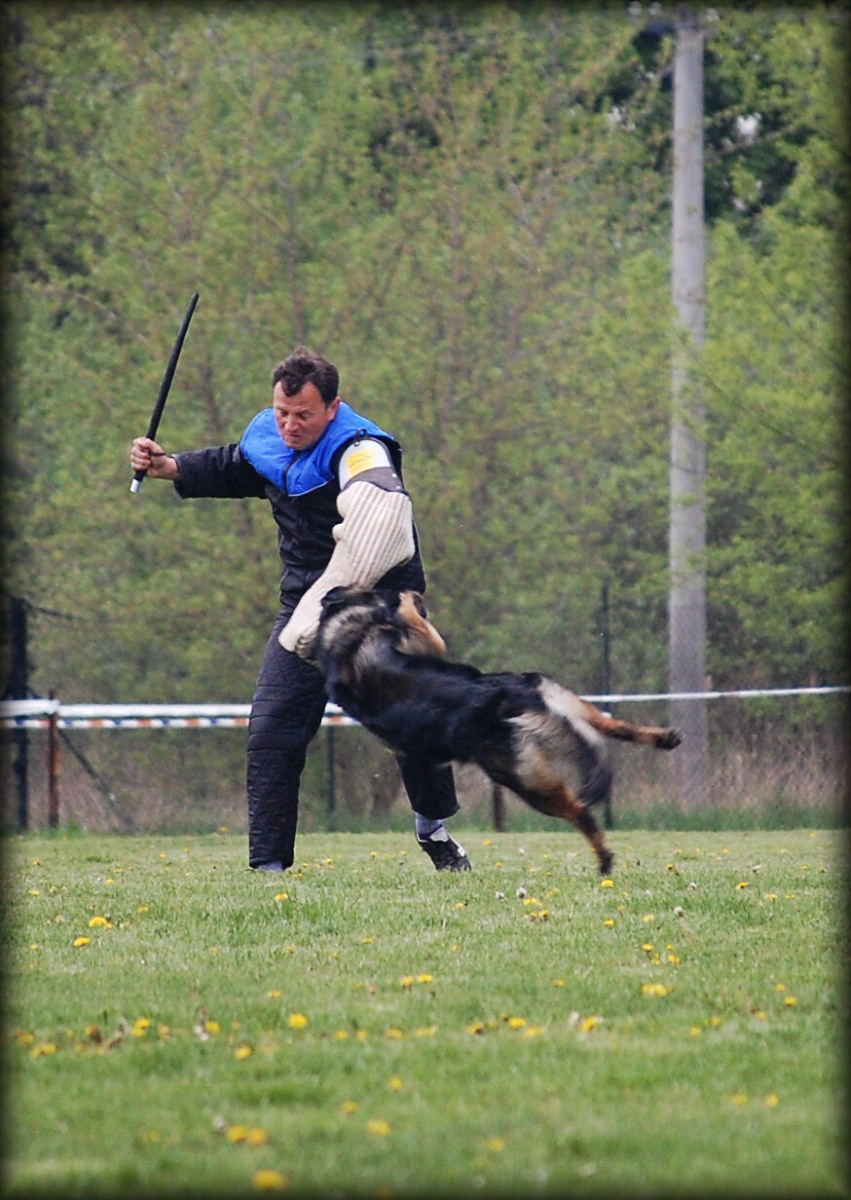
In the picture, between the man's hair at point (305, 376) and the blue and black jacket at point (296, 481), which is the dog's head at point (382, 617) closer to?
the blue and black jacket at point (296, 481)

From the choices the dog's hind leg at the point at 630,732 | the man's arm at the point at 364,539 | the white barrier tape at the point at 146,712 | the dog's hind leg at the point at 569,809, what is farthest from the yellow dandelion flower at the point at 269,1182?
the white barrier tape at the point at 146,712

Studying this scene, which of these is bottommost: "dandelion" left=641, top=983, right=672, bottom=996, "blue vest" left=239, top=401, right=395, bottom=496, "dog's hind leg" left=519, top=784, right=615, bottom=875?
"dandelion" left=641, top=983, right=672, bottom=996

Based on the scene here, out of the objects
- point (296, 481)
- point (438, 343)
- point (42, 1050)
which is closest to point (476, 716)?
point (296, 481)

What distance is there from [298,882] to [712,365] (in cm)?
948

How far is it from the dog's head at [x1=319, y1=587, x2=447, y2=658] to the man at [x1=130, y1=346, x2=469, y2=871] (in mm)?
118

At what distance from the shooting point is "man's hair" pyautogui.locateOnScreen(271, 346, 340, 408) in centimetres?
629

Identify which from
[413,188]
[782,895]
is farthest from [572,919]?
[413,188]

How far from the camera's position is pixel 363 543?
6.08 m

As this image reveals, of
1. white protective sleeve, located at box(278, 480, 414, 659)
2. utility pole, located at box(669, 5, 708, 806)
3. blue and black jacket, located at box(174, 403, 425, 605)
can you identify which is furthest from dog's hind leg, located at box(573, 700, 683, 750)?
utility pole, located at box(669, 5, 708, 806)

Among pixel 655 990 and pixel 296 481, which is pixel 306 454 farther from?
pixel 655 990

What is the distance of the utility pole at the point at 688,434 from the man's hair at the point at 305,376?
8.69m

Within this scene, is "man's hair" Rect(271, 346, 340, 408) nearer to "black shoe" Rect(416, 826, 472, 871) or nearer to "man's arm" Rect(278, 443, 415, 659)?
"man's arm" Rect(278, 443, 415, 659)

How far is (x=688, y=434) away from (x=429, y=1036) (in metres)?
12.1

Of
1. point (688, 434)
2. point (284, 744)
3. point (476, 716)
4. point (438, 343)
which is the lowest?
point (284, 744)
